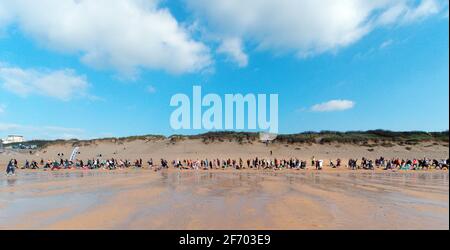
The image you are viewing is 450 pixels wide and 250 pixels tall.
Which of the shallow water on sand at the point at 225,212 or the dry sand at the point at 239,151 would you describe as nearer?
the shallow water on sand at the point at 225,212

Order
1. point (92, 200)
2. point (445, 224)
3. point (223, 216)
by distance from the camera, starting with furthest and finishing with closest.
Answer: point (92, 200) → point (223, 216) → point (445, 224)

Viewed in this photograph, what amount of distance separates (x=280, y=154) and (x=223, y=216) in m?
40.7

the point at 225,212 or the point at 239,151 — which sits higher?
the point at 239,151

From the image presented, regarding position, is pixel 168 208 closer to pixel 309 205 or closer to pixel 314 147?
pixel 309 205

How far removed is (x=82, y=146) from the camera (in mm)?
61750

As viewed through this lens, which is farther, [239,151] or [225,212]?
[239,151]

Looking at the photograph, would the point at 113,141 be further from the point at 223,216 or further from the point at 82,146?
the point at 223,216

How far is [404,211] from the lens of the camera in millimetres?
9930

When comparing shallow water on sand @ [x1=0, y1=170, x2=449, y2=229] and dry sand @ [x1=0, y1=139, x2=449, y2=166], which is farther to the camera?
dry sand @ [x1=0, y1=139, x2=449, y2=166]
